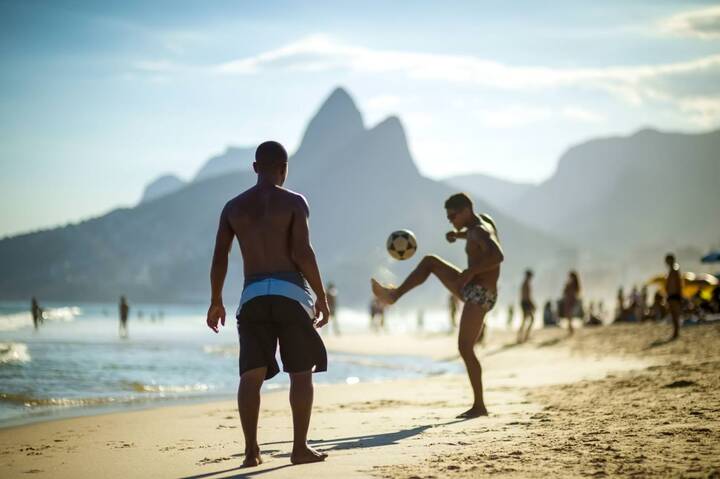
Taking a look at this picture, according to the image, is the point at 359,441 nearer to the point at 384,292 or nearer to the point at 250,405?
the point at 250,405

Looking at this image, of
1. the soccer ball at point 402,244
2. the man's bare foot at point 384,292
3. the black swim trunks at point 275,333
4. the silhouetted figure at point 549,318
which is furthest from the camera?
the silhouetted figure at point 549,318

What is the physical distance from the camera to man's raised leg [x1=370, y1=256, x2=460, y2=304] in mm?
7230

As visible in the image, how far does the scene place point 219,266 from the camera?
4.98 m

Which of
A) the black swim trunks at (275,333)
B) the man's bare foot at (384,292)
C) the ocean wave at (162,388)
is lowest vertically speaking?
the ocean wave at (162,388)

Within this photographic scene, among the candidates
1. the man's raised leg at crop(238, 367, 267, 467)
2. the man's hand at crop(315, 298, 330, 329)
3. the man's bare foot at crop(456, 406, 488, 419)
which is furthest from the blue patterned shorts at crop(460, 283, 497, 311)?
the man's raised leg at crop(238, 367, 267, 467)

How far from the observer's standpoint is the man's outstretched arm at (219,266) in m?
4.91

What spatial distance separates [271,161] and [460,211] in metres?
2.91

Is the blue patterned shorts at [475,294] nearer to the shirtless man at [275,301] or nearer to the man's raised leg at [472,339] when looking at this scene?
the man's raised leg at [472,339]

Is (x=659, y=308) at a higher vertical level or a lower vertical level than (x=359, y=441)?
lower

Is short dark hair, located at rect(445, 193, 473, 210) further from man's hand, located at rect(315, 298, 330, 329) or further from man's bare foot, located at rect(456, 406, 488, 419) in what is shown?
man's hand, located at rect(315, 298, 330, 329)

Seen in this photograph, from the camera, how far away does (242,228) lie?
4.86 meters

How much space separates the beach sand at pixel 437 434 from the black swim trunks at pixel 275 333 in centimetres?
65

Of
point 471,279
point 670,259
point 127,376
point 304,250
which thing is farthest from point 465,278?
point 670,259

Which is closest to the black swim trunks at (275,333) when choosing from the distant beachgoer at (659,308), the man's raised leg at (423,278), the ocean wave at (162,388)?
the man's raised leg at (423,278)
